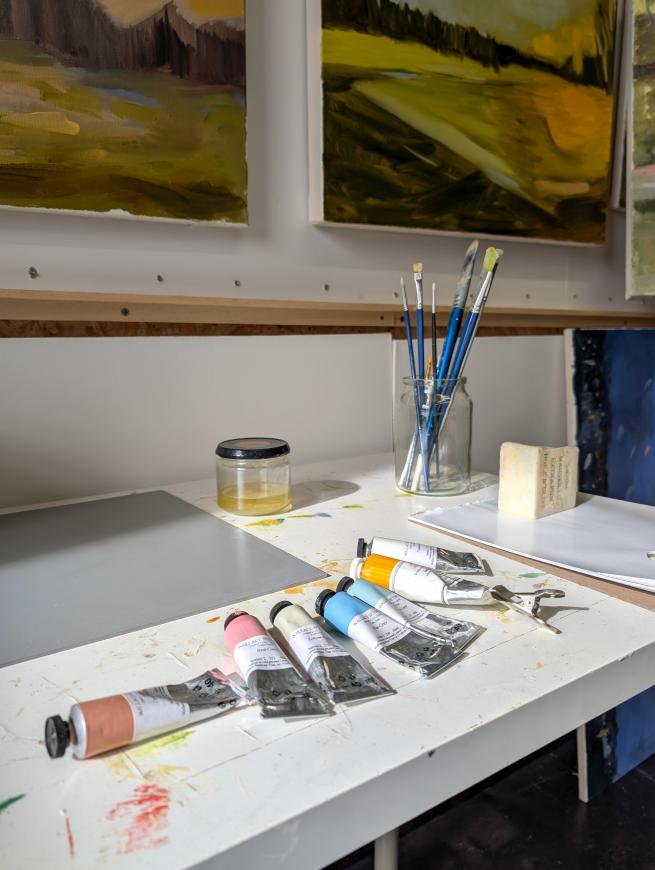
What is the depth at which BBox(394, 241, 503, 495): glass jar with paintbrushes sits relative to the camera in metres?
0.81

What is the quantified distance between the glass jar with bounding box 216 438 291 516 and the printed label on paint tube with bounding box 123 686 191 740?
0.37m

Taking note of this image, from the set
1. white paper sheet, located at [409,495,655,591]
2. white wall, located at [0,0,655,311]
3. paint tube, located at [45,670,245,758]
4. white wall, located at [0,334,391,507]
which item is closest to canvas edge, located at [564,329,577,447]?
white wall, located at [0,0,655,311]

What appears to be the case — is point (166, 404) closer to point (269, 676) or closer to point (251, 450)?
point (251, 450)

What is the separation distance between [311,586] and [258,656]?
14cm

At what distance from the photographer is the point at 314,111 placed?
0.96m

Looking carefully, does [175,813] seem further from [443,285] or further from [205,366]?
[443,285]

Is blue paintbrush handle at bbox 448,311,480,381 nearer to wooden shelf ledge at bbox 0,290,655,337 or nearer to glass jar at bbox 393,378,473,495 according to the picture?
glass jar at bbox 393,378,473,495

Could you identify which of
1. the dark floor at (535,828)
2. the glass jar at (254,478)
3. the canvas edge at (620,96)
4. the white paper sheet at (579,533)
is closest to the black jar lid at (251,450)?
the glass jar at (254,478)

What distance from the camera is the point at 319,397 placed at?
1035 millimetres

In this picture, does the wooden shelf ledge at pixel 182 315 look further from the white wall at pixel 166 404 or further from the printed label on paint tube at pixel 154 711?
the printed label on paint tube at pixel 154 711

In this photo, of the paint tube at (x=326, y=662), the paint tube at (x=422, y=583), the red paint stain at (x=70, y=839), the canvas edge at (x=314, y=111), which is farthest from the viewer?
the canvas edge at (x=314, y=111)

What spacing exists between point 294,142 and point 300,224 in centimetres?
11

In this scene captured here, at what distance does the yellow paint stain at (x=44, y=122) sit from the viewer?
0.74m

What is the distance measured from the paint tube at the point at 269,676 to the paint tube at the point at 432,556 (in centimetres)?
16
